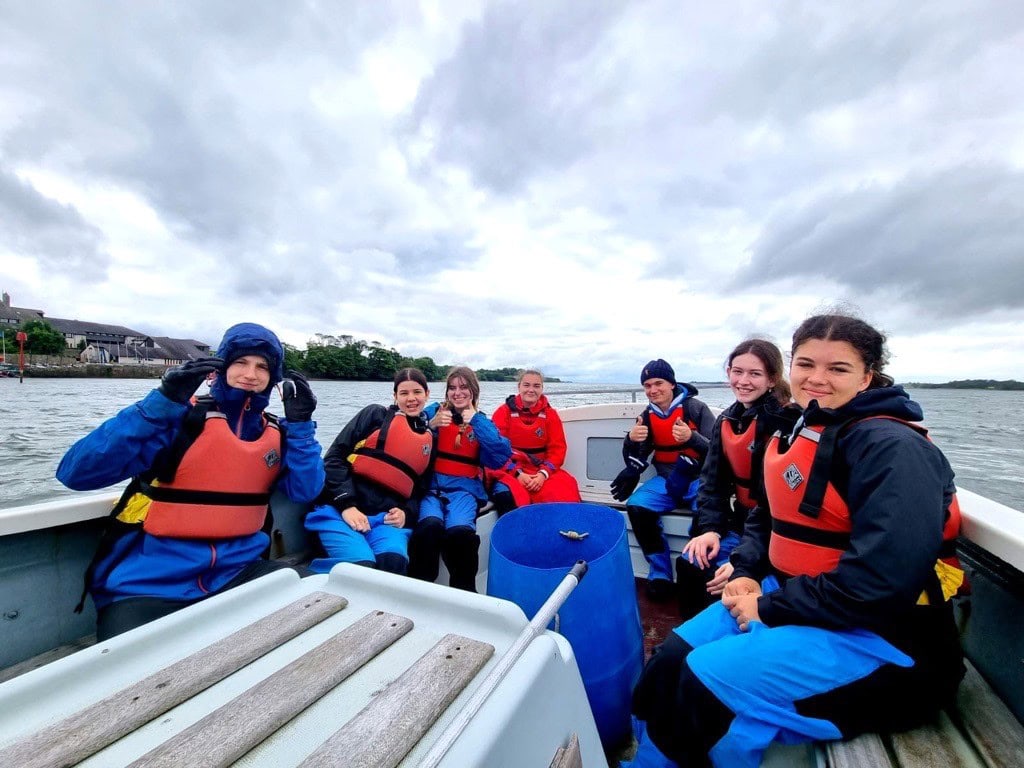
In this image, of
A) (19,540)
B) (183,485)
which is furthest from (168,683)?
(19,540)

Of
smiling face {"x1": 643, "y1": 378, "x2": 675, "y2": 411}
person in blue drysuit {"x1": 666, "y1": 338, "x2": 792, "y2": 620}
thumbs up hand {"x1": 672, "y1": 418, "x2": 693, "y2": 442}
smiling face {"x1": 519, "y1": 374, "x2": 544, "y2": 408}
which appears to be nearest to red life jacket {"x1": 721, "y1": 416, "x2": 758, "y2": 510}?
person in blue drysuit {"x1": 666, "y1": 338, "x2": 792, "y2": 620}

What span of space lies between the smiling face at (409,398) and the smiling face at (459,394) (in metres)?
0.19

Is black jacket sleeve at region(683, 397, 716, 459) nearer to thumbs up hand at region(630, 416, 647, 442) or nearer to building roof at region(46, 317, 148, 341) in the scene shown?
thumbs up hand at region(630, 416, 647, 442)

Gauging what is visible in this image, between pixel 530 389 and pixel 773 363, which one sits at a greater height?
pixel 773 363

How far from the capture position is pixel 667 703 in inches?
54.6

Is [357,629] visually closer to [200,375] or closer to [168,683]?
[168,683]

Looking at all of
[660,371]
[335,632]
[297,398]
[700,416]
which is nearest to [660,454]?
[700,416]

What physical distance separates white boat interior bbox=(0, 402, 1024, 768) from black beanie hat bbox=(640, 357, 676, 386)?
176 centimetres

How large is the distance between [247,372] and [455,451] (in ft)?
5.06

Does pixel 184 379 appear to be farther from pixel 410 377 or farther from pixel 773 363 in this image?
pixel 773 363

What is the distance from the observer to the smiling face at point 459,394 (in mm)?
3281

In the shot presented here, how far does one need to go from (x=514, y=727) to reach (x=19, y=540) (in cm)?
202

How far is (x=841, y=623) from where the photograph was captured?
1.22 m

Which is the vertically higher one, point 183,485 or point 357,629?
point 183,485
